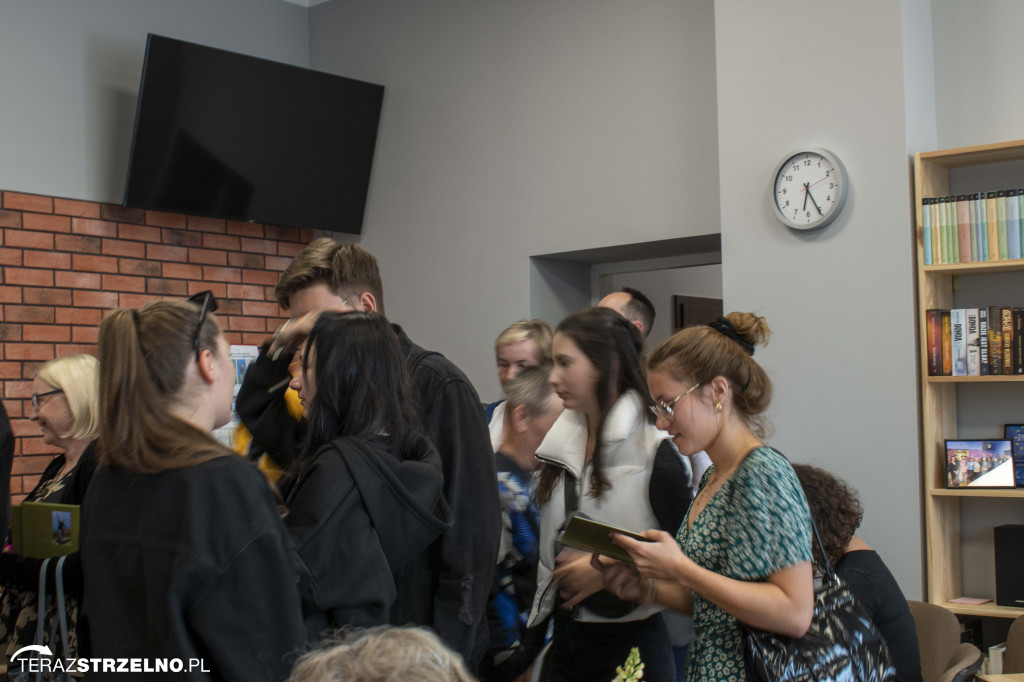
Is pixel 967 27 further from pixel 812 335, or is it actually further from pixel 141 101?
pixel 141 101

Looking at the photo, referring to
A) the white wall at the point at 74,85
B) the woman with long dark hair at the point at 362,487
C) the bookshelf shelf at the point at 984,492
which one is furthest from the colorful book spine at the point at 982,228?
the white wall at the point at 74,85

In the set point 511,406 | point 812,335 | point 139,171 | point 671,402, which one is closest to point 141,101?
point 139,171

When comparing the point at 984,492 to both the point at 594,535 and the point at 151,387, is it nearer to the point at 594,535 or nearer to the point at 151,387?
the point at 594,535

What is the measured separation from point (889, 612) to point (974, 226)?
168 centimetres

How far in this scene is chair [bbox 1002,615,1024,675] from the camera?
2432mm

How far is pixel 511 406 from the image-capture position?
2738 mm

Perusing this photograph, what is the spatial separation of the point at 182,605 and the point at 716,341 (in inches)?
42.7

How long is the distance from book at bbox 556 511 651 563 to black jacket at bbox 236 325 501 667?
0.62 ft

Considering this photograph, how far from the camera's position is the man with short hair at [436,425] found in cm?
180

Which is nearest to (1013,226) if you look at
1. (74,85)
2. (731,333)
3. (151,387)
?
(731,333)

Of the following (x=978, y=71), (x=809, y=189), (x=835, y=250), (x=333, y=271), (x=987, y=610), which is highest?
(x=978, y=71)

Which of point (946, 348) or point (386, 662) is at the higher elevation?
point (946, 348)

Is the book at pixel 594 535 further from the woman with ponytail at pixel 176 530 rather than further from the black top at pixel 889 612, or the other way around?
the black top at pixel 889 612

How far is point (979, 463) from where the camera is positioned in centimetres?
333
